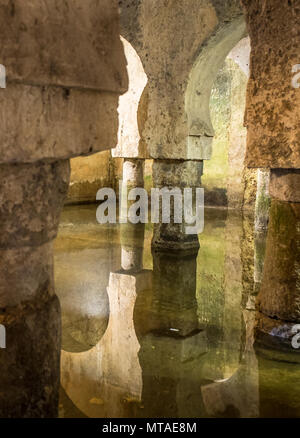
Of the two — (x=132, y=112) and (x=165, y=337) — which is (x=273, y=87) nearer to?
(x=165, y=337)

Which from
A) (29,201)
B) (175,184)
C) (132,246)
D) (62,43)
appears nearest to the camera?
(62,43)

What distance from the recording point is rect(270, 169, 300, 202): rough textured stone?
10.8ft

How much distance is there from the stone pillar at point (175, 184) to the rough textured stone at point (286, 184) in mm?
3094

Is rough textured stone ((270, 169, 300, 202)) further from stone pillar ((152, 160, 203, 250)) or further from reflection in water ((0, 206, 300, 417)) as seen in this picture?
stone pillar ((152, 160, 203, 250))

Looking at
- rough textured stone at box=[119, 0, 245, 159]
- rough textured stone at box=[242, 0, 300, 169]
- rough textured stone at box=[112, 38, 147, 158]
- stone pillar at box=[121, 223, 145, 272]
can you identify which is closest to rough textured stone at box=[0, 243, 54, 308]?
rough textured stone at box=[242, 0, 300, 169]

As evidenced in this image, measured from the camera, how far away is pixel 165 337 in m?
3.59

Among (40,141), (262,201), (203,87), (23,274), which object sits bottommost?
(262,201)

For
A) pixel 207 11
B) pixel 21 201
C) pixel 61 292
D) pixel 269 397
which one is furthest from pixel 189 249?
pixel 21 201

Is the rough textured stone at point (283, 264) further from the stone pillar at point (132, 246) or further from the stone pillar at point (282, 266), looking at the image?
the stone pillar at point (132, 246)

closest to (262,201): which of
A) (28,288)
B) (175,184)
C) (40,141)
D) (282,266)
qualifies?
(175,184)

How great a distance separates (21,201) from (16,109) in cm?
31

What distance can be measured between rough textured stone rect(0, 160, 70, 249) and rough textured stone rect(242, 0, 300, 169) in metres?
1.83

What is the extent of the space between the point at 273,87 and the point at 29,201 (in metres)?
2.09

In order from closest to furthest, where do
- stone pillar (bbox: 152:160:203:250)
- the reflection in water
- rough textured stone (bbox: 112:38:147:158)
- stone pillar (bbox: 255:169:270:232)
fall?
the reflection in water → stone pillar (bbox: 152:160:203:250) → rough textured stone (bbox: 112:38:147:158) → stone pillar (bbox: 255:169:270:232)
